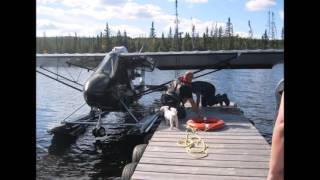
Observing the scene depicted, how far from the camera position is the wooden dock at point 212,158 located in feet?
16.7

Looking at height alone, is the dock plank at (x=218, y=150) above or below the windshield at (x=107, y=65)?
below

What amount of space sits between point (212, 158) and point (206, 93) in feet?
19.5

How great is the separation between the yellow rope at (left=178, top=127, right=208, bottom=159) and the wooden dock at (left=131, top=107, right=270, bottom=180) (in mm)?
78

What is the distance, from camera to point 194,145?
662 cm

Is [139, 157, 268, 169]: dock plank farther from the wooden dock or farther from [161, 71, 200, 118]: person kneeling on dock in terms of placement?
[161, 71, 200, 118]: person kneeling on dock

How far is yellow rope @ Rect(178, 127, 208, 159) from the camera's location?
6031 mm

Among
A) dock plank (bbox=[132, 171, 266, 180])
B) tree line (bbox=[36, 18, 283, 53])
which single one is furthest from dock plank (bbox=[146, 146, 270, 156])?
tree line (bbox=[36, 18, 283, 53])

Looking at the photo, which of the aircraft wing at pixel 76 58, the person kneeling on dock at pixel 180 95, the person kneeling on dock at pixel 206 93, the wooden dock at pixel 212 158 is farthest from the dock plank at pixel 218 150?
the aircraft wing at pixel 76 58

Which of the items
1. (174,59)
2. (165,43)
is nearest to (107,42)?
(165,43)

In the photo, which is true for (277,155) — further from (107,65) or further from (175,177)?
(107,65)

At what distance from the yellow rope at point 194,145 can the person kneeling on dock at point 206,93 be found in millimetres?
3713

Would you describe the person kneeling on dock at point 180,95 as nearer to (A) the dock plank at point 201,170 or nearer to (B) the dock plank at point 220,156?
(B) the dock plank at point 220,156
